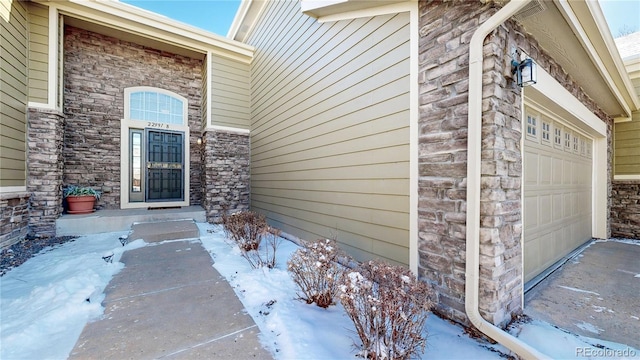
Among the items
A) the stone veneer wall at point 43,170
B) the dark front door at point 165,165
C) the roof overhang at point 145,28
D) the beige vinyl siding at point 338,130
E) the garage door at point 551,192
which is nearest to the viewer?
the beige vinyl siding at point 338,130

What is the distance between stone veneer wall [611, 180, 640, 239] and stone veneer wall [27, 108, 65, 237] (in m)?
11.1

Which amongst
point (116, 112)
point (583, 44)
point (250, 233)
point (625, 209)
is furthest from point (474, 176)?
point (116, 112)

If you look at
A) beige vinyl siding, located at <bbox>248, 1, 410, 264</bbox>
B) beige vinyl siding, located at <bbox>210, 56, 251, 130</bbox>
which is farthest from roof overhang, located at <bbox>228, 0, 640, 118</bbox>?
beige vinyl siding, located at <bbox>210, 56, 251, 130</bbox>

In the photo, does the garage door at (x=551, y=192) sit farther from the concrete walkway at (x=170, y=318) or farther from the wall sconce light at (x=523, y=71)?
the concrete walkway at (x=170, y=318)

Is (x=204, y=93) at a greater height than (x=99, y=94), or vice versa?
(x=204, y=93)

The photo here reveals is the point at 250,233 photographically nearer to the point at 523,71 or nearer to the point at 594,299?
the point at 523,71

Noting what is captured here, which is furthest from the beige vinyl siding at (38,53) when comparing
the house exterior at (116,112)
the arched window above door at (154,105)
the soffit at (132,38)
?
the arched window above door at (154,105)

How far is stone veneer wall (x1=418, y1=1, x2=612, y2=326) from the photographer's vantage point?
6.53 ft

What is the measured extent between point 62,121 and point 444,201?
22.7 feet

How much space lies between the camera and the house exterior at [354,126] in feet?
6.99

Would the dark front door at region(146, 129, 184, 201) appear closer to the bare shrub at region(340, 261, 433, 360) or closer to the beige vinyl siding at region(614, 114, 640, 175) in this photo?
the bare shrub at region(340, 261, 433, 360)

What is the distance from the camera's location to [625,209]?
530 centimetres

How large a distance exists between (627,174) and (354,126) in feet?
20.9

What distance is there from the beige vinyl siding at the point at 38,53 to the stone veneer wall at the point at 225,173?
2858 mm
